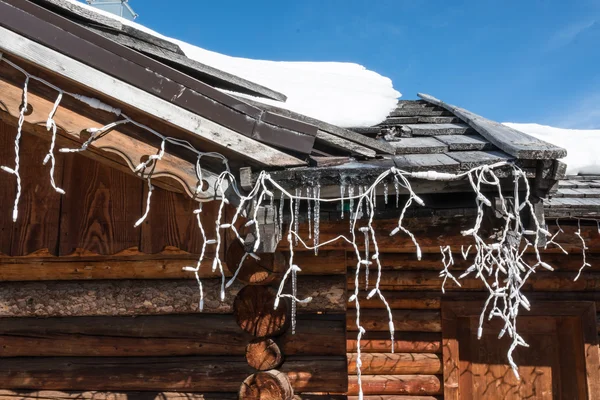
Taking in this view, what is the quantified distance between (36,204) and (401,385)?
11.2ft

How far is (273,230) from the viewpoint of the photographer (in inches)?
93.3

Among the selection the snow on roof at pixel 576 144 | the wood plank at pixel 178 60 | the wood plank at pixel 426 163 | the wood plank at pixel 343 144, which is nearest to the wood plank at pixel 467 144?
the wood plank at pixel 426 163

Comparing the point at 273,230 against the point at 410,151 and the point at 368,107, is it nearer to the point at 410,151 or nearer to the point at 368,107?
the point at 410,151

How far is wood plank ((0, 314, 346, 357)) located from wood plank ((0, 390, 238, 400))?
240mm

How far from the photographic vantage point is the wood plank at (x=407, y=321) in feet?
15.6

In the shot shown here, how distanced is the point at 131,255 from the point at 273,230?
1415mm

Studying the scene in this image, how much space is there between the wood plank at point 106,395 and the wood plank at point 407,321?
1799mm

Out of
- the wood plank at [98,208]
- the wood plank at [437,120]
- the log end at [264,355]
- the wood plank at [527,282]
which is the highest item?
the wood plank at [437,120]

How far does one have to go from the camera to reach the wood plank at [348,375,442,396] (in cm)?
468

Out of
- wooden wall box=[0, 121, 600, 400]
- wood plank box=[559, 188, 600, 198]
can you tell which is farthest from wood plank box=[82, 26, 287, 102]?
wood plank box=[559, 188, 600, 198]

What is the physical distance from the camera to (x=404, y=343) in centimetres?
478

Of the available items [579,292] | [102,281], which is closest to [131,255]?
[102,281]

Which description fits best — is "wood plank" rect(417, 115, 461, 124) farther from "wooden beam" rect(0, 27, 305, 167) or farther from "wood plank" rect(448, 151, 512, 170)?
"wooden beam" rect(0, 27, 305, 167)

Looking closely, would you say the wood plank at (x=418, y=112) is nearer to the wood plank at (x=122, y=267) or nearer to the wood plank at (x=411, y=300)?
the wood plank at (x=122, y=267)
